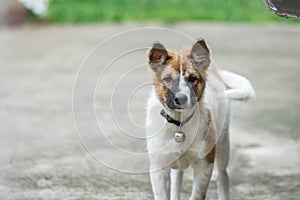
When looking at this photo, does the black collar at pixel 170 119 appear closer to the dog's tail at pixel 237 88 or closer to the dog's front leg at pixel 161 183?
the dog's front leg at pixel 161 183

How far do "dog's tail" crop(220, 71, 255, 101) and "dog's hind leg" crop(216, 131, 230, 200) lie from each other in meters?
0.20

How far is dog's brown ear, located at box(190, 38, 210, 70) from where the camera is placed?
11.2 ft

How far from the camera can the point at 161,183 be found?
3.70 meters

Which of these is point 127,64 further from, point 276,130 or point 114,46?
point 276,130

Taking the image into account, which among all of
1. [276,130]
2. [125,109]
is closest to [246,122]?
[276,130]

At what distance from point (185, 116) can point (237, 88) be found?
0.67m

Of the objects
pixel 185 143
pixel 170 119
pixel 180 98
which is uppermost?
pixel 180 98

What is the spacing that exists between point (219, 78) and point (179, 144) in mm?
541

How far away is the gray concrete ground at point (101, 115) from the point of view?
15.3 feet

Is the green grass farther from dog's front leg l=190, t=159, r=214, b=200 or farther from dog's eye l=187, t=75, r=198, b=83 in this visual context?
dog's eye l=187, t=75, r=198, b=83

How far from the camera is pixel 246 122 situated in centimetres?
630

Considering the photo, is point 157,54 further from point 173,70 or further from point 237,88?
point 237,88

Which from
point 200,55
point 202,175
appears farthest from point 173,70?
point 202,175

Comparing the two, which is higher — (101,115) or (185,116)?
(185,116)
